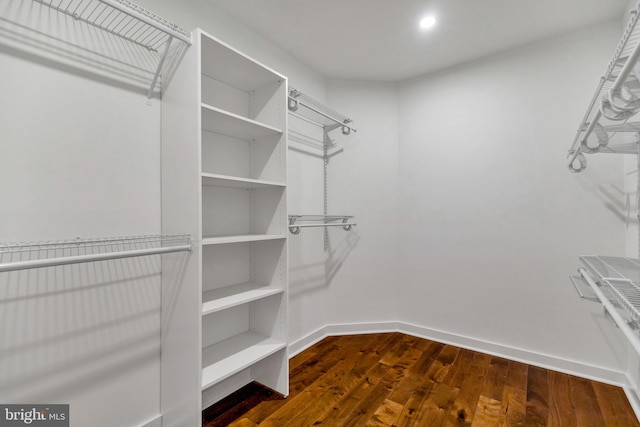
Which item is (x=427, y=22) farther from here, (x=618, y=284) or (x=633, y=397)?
(x=633, y=397)

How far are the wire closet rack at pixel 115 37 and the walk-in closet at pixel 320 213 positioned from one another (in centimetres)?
1

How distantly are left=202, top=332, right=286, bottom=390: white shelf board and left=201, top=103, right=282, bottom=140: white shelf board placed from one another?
132 cm

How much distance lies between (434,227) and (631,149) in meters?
1.37

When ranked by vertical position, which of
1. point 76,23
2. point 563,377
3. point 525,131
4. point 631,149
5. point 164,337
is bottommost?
point 563,377

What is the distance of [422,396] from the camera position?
180 cm

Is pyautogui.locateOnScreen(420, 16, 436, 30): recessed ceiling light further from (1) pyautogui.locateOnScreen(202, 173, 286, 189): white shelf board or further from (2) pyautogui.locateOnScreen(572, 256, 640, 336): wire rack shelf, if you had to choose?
(2) pyautogui.locateOnScreen(572, 256, 640, 336): wire rack shelf

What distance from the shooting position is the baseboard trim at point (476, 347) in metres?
1.98

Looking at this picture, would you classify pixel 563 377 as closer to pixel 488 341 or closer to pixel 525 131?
pixel 488 341

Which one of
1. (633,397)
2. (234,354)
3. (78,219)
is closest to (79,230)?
(78,219)

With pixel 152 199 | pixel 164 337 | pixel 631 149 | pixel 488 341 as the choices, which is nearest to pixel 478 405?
pixel 488 341

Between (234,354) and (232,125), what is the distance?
52.4 inches

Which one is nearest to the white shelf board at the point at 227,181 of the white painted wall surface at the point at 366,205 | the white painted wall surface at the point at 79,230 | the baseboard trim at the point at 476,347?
the white painted wall surface at the point at 79,230

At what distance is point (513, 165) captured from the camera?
2.29 m

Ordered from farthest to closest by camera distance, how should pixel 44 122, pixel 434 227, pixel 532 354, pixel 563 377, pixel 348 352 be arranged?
pixel 434 227
pixel 348 352
pixel 532 354
pixel 563 377
pixel 44 122
